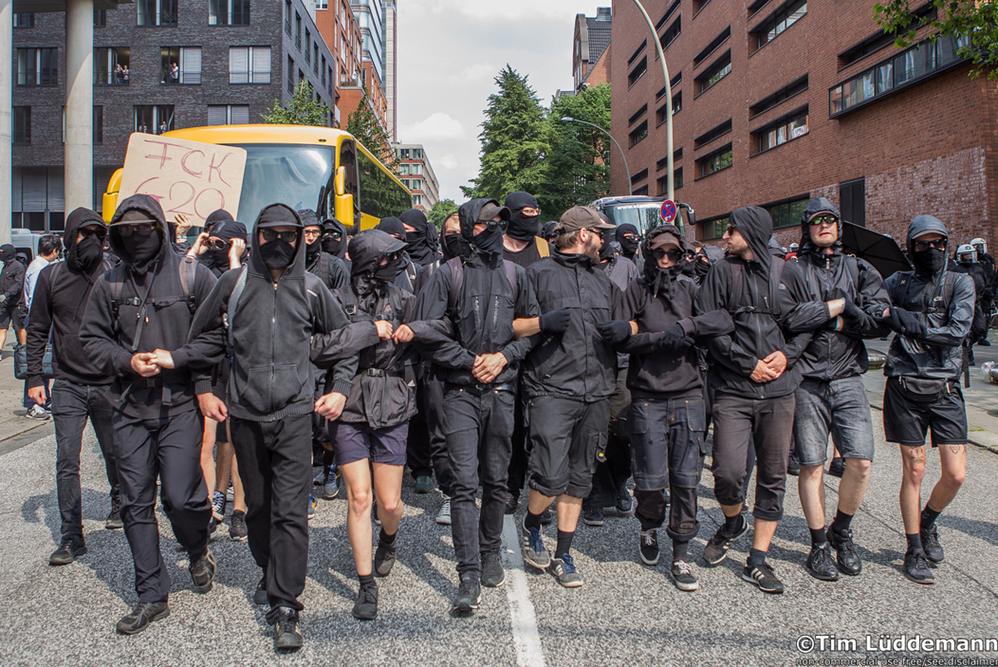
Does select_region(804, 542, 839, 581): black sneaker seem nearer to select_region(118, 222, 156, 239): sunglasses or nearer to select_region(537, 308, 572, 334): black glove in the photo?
select_region(537, 308, 572, 334): black glove

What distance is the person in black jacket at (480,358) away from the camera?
382 centimetres

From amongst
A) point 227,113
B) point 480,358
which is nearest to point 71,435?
point 480,358

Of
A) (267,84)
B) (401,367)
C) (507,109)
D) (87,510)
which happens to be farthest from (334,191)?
(507,109)

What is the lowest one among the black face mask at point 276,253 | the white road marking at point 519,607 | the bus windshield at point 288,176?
the white road marking at point 519,607

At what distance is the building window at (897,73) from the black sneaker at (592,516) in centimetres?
1581

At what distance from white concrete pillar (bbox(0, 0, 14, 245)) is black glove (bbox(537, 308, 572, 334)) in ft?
40.6

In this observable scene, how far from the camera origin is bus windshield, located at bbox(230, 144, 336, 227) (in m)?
9.49

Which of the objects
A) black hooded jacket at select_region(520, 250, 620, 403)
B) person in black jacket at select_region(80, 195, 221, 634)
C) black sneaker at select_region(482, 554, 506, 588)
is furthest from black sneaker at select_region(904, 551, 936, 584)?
person in black jacket at select_region(80, 195, 221, 634)

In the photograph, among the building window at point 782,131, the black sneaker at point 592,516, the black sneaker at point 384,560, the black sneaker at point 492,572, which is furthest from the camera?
the building window at point 782,131

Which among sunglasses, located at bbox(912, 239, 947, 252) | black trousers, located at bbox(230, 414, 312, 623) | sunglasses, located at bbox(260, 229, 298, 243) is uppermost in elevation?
sunglasses, located at bbox(912, 239, 947, 252)

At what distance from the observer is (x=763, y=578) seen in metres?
3.87

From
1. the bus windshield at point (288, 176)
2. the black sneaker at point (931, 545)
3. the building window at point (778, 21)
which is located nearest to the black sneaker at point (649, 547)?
the black sneaker at point (931, 545)

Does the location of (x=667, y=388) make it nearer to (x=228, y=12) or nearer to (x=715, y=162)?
(x=715, y=162)

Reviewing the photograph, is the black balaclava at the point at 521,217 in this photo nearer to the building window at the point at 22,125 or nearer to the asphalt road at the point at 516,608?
the asphalt road at the point at 516,608
